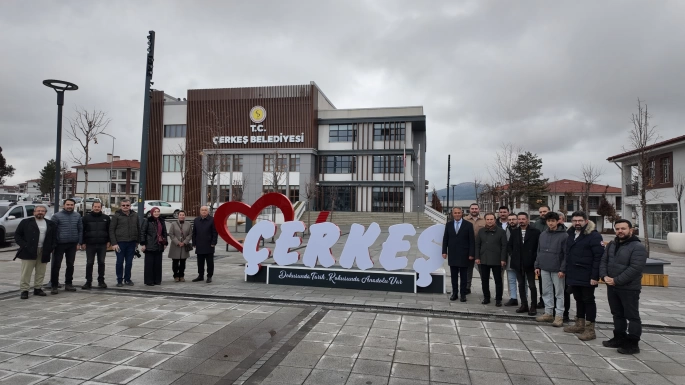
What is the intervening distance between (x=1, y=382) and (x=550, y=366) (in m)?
5.96

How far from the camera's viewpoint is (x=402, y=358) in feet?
15.7

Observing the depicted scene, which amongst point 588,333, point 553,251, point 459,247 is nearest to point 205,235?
point 459,247

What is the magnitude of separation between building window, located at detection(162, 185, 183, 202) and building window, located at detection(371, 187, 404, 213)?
21781mm

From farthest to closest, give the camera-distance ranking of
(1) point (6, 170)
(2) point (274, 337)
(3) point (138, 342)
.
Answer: (1) point (6, 170) < (2) point (274, 337) < (3) point (138, 342)

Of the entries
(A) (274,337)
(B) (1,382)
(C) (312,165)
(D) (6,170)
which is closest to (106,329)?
(B) (1,382)

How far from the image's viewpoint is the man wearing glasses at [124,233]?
853cm

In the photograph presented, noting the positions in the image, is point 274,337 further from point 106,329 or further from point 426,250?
point 426,250

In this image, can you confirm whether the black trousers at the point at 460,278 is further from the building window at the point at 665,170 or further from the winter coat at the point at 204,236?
the building window at the point at 665,170

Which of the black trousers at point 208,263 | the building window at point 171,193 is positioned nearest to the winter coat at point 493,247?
the black trousers at point 208,263

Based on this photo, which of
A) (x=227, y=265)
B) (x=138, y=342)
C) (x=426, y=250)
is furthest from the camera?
(x=227, y=265)

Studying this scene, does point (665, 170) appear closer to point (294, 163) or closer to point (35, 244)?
point (294, 163)

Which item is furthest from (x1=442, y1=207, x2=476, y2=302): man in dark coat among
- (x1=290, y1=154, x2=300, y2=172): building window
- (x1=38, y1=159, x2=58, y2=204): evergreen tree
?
(x1=38, y1=159, x2=58, y2=204): evergreen tree

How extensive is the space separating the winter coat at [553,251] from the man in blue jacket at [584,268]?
0.22 metres

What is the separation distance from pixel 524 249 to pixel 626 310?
6.30 feet
